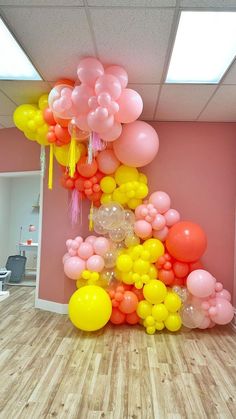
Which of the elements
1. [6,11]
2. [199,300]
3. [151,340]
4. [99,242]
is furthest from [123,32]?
[151,340]

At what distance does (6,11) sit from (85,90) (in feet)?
2.50

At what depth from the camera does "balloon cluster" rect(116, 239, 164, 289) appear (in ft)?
9.97

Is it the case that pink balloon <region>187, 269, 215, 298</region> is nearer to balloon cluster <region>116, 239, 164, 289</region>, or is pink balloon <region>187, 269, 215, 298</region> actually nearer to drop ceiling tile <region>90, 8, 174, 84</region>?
balloon cluster <region>116, 239, 164, 289</region>

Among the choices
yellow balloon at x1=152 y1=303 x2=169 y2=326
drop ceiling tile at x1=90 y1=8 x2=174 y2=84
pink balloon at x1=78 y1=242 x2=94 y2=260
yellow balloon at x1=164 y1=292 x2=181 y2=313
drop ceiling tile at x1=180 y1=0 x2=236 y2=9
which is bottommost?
yellow balloon at x1=152 y1=303 x2=169 y2=326

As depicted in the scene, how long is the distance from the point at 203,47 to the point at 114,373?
2626 millimetres

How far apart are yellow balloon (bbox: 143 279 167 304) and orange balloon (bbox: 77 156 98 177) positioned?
132 cm

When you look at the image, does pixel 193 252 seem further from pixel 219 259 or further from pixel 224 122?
pixel 224 122

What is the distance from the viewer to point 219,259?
11.8 ft

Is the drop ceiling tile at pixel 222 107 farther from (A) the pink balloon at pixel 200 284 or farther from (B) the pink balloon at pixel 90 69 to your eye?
(A) the pink balloon at pixel 200 284

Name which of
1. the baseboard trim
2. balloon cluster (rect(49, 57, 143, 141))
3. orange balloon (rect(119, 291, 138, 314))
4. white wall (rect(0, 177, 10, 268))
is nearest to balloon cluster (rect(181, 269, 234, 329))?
orange balloon (rect(119, 291, 138, 314))

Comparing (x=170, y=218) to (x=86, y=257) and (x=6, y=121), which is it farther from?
(x=6, y=121)

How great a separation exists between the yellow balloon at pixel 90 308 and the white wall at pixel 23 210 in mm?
4359

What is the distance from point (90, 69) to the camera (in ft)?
7.67

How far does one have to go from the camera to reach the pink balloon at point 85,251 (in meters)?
3.12
